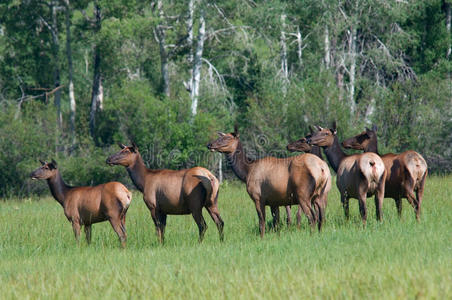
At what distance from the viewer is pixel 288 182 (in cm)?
1281

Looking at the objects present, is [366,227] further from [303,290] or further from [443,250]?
[303,290]

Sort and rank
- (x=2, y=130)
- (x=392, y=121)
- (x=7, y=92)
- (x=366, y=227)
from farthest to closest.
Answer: (x=7, y=92) < (x=2, y=130) < (x=392, y=121) < (x=366, y=227)

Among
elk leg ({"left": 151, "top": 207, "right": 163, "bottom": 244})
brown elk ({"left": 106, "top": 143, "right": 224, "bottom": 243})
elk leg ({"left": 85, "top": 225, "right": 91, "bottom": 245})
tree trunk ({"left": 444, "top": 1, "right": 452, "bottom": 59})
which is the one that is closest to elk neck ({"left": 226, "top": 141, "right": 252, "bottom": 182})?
brown elk ({"left": 106, "top": 143, "right": 224, "bottom": 243})

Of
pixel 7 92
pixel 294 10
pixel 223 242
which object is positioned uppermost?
pixel 294 10

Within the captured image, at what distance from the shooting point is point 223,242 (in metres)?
12.4

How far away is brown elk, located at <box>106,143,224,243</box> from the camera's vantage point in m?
13.1

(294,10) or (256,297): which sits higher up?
(294,10)

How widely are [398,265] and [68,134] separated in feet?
83.7

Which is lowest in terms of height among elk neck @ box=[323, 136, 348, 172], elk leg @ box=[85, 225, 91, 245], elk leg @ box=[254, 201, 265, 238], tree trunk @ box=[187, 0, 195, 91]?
elk leg @ box=[85, 225, 91, 245]

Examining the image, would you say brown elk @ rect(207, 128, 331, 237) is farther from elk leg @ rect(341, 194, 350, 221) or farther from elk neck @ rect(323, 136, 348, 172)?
elk neck @ rect(323, 136, 348, 172)

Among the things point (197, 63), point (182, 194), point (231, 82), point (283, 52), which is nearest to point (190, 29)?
point (197, 63)

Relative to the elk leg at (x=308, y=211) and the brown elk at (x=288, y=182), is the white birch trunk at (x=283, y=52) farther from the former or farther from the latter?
the elk leg at (x=308, y=211)

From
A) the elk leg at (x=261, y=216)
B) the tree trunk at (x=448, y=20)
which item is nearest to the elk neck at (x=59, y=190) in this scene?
the elk leg at (x=261, y=216)

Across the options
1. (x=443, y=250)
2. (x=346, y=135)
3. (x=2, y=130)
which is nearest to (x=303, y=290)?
(x=443, y=250)
